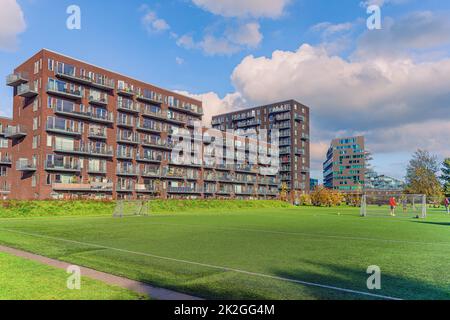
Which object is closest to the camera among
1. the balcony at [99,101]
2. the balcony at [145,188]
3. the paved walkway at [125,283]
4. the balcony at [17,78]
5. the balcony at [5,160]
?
the paved walkway at [125,283]

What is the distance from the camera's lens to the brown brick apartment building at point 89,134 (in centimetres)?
5000

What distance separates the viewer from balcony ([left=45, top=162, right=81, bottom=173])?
49.0m

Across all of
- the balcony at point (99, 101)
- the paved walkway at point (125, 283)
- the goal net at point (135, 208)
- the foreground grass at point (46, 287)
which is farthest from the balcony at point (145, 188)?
the foreground grass at point (46, 287)

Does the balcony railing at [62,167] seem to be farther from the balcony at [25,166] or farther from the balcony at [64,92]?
the balcony at [64,92]

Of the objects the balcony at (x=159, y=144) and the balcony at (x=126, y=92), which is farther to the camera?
the balcony at (x=159, y=144)

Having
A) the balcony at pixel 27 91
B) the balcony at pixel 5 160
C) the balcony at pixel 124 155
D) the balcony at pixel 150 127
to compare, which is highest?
the balcony at pixel 27 91

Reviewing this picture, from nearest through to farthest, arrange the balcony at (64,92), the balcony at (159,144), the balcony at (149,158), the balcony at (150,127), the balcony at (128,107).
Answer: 1. the balcony at (64,92)
2. the balcony at (128,107)
3. the balcony at (149,158)
4. the balcony at (150,127)
5. the balcony at (159,144)

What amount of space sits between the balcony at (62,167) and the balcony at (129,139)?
389 inches

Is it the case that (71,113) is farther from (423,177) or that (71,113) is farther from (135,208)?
(423,177)

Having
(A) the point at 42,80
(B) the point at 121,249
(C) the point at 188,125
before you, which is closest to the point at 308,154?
(C) the point at 188,125

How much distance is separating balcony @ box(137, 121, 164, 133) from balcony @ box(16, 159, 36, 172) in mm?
19730

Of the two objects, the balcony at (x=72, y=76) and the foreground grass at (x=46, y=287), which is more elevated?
the balcony at (x=72, y=76)

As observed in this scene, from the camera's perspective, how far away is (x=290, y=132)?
103250mm

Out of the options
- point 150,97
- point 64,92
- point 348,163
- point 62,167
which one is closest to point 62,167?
point 62,167
